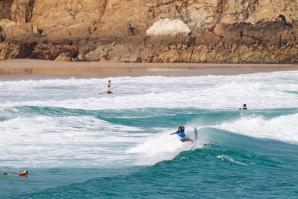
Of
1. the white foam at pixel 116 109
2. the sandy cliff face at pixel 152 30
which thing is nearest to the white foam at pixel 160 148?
the white foam at pixel 116 109

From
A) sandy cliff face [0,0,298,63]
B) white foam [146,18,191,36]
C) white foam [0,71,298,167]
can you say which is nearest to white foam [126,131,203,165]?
white foam [0,71,298,167]

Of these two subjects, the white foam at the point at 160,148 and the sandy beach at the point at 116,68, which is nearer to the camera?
the white foam at the point at 160,148

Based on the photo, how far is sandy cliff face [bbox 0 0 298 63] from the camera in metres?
62.5

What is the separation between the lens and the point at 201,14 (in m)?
68.0

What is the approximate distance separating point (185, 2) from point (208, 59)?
9.20 meters

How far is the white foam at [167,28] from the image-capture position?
6419cm

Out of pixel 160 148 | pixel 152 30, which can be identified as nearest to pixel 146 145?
pixel 160 148

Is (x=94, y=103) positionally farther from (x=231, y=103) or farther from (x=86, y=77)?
(x=86, y=77)

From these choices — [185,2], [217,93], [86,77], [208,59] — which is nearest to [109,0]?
[185,2]

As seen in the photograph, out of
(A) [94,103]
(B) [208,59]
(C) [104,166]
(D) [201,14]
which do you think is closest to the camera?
(C) [104,166]

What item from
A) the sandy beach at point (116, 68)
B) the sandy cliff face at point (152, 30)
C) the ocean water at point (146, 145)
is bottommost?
the ocean water at point (146, 145)

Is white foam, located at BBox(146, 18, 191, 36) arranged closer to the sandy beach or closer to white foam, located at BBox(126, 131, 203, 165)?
the sandy beach

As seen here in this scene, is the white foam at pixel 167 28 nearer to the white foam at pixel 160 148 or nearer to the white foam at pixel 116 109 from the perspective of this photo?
the white foam at pixel 116 109

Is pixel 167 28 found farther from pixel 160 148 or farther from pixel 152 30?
pixel 160 148
